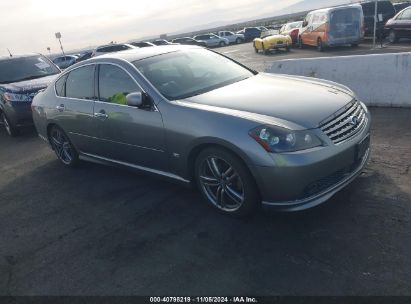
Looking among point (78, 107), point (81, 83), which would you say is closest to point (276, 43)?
point (81, 83)

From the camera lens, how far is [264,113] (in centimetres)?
377

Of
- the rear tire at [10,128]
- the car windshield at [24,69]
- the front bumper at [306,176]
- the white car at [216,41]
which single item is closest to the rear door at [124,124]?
the front bumper at [306,176]

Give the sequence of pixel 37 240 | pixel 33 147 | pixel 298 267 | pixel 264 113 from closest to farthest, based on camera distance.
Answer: pixel 298 267 < pixel 264 113 < pixel 37 240 < pixel 33 147

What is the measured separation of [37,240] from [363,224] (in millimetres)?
3292

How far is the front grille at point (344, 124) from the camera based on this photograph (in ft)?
12.2

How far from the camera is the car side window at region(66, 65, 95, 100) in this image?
5.33 metres

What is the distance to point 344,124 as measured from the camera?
12.7ft

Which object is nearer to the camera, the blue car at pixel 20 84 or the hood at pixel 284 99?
the hood at pixel 284 99

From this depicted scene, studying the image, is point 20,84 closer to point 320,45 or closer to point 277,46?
point 320,45

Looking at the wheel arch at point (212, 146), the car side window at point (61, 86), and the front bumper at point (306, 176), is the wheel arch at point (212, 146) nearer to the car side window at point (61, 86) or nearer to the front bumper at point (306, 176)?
the front bumper at point (306, 176)

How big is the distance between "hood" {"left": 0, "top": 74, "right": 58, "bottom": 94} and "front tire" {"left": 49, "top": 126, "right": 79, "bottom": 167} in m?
2.76

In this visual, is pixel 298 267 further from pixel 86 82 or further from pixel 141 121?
pixel 86 82

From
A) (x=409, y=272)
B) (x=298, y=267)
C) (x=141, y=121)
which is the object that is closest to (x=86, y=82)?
(x=141, y=121)

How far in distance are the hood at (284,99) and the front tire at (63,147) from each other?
8.84 ft
